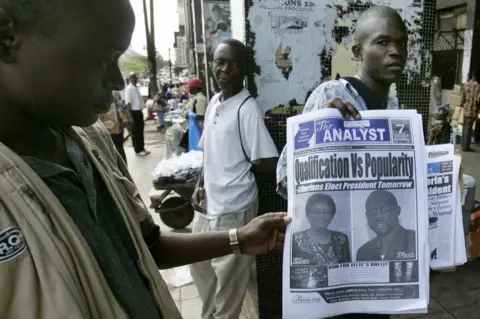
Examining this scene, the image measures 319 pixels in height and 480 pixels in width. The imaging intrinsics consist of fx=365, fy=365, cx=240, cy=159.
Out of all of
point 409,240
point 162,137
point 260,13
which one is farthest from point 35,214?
point 162,137

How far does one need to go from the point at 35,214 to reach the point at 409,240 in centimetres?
103

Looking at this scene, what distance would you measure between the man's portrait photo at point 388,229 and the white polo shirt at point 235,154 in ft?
4.13

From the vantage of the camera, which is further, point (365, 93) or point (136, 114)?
point (136, 114)

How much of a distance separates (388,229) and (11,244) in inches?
39.3

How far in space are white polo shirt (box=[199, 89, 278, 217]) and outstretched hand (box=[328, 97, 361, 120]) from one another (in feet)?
3.97

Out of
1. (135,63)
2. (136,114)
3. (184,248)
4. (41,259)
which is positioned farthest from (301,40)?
(135,63)

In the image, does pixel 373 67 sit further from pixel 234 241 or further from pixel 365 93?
pixel 234 241

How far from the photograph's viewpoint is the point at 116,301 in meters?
0.71

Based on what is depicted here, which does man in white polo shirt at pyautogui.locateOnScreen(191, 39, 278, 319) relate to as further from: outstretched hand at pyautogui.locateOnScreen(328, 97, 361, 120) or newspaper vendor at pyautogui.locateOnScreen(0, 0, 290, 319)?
newspaper vendor at pyautogui.locateOnScreen(0, 0, 290, 319)

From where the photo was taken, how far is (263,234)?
119cm

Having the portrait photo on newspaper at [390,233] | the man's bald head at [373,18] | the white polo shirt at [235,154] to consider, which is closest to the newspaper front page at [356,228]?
the portrait photo on newspaper at [390,233]

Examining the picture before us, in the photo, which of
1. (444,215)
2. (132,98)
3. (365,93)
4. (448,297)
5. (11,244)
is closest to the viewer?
(11,244)

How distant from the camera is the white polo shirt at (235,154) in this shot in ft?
7.76

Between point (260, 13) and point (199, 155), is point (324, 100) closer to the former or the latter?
point (260, 13)
